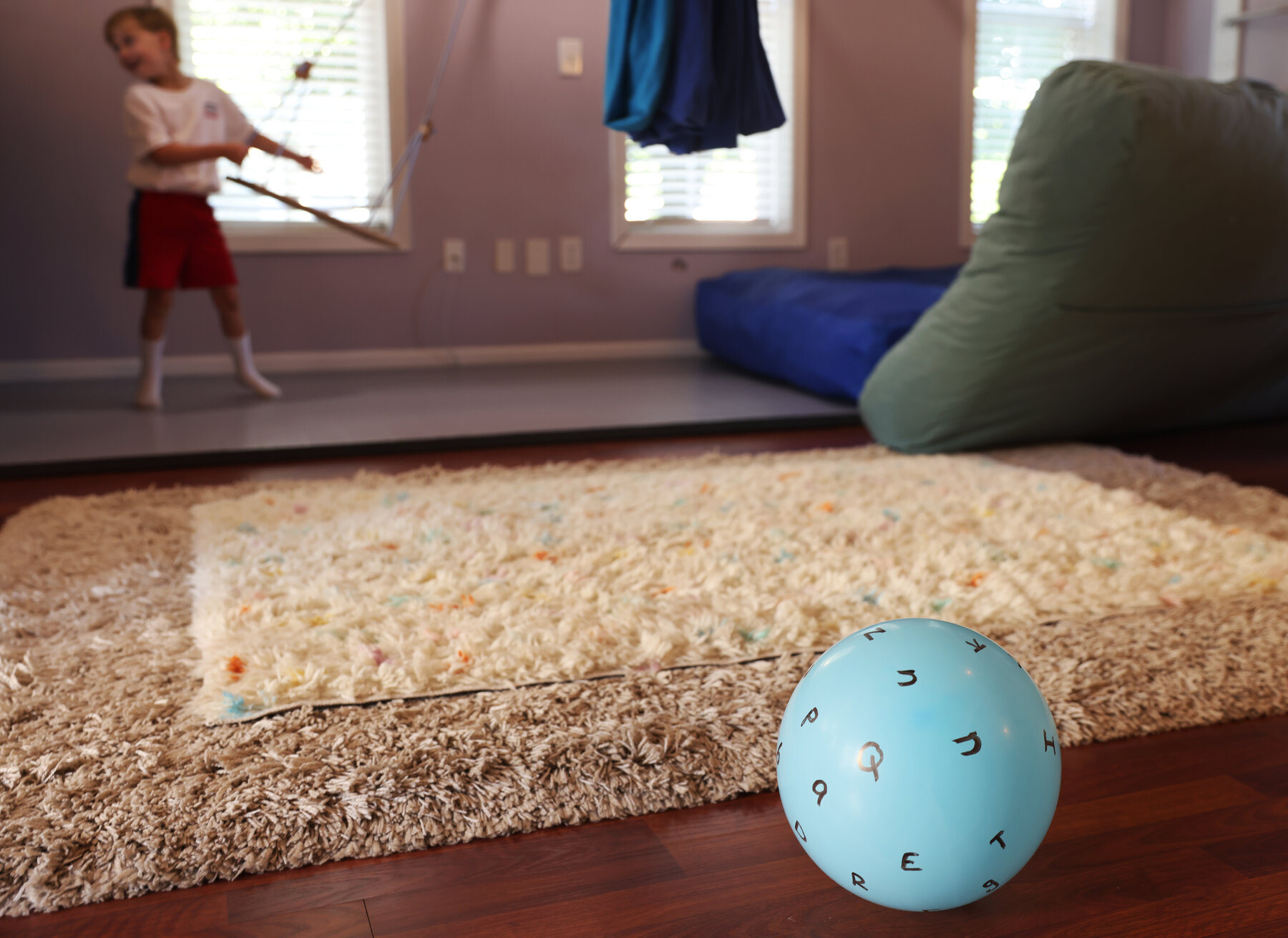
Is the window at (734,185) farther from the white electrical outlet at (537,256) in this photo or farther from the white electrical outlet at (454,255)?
the white electrical outlet at (454,255)

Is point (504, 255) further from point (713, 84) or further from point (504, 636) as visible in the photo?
point (504, 636)

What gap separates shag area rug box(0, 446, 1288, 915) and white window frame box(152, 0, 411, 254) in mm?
2082

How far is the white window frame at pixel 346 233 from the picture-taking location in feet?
12.3

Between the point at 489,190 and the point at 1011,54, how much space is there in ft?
8.25

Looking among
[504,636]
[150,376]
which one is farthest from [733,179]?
[504,636]

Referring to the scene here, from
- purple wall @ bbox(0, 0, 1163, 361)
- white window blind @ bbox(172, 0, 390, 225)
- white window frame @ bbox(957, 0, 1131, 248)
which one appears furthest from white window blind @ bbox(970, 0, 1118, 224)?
white window blind @ bbox(172, 0, 390, 225)

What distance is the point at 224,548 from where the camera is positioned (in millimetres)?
1528

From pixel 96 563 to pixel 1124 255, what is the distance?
182 centimetres

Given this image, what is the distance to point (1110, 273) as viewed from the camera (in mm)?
1917

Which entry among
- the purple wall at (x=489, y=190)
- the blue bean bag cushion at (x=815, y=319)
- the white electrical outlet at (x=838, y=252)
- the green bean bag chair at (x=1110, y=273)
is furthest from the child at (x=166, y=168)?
the white electrical outlet at (x=838, y=252)

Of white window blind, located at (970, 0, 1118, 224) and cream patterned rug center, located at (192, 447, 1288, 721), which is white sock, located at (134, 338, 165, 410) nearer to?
cream patterned rug center, located at (192, 447, 1288, 721)

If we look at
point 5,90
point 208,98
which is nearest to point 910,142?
point 208,98

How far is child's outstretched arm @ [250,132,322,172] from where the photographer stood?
2986 mm

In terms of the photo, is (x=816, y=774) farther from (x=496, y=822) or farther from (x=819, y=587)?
(x=819, y=587)
